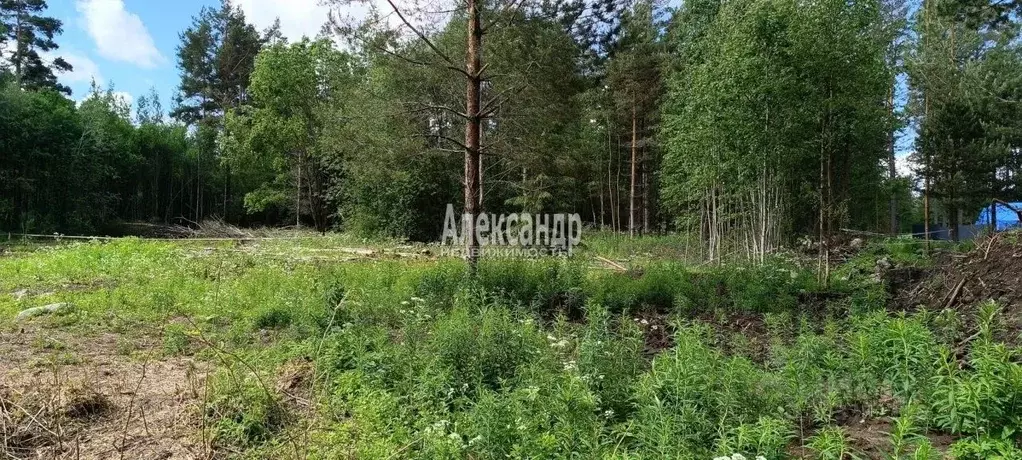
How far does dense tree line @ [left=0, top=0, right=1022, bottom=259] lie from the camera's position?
841cm

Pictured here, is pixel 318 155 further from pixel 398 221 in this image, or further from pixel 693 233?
pixel 693 233

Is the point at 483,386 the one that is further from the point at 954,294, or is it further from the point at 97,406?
the point at 954,294

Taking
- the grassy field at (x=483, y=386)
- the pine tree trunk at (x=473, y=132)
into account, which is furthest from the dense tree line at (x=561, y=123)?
the grassy field at (x=483, y=386)

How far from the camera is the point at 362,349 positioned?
12.8 ft

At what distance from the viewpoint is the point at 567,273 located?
6926 millimetres

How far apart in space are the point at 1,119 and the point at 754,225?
22554 millimetres

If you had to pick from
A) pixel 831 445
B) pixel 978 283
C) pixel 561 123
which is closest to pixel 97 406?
pixel 831 445

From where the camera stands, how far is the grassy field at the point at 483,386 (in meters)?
2.41

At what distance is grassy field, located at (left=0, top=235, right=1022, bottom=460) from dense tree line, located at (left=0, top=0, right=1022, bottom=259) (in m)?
3.93

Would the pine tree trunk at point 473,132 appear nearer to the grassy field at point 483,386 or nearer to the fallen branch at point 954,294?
the grassy field at point 483,386

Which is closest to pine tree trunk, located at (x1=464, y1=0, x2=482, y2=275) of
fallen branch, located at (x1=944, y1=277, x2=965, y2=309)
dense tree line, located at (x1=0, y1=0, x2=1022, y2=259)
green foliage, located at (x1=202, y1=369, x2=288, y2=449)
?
dense tree line, located at (x1=0, y1=0, x2=1022, y2=259)

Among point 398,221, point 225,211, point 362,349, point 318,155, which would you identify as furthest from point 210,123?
point 362,349

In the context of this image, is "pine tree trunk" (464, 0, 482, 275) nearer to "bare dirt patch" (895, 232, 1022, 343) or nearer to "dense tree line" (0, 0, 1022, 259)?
"dense tree line" (0, 0, 1022, 259)

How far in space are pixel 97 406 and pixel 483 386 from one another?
7.51 feet
